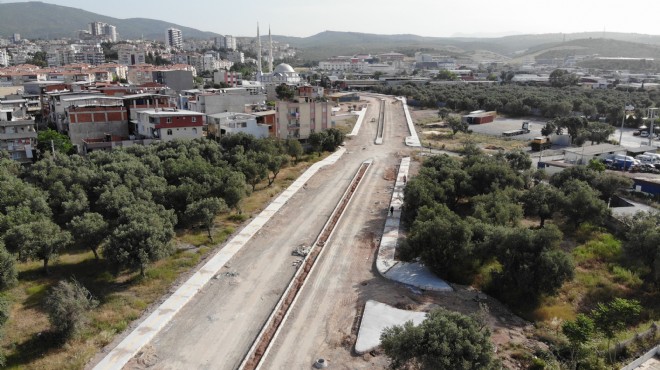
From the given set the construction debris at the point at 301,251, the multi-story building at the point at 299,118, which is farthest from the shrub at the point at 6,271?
the multi-story building at the point at 299,118

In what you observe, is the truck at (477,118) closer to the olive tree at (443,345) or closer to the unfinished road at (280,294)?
the unfinished road at (280,294)

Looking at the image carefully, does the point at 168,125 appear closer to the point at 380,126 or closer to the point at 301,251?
the point at 301,251

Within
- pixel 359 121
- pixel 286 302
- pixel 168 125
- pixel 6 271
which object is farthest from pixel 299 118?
pixel 6 271

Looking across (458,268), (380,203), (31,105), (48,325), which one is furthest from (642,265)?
(31,105)

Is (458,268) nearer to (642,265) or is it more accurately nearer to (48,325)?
(642,265)

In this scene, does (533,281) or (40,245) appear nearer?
(533,281)

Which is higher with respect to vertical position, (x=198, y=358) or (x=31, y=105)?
(x=31, y=105)
